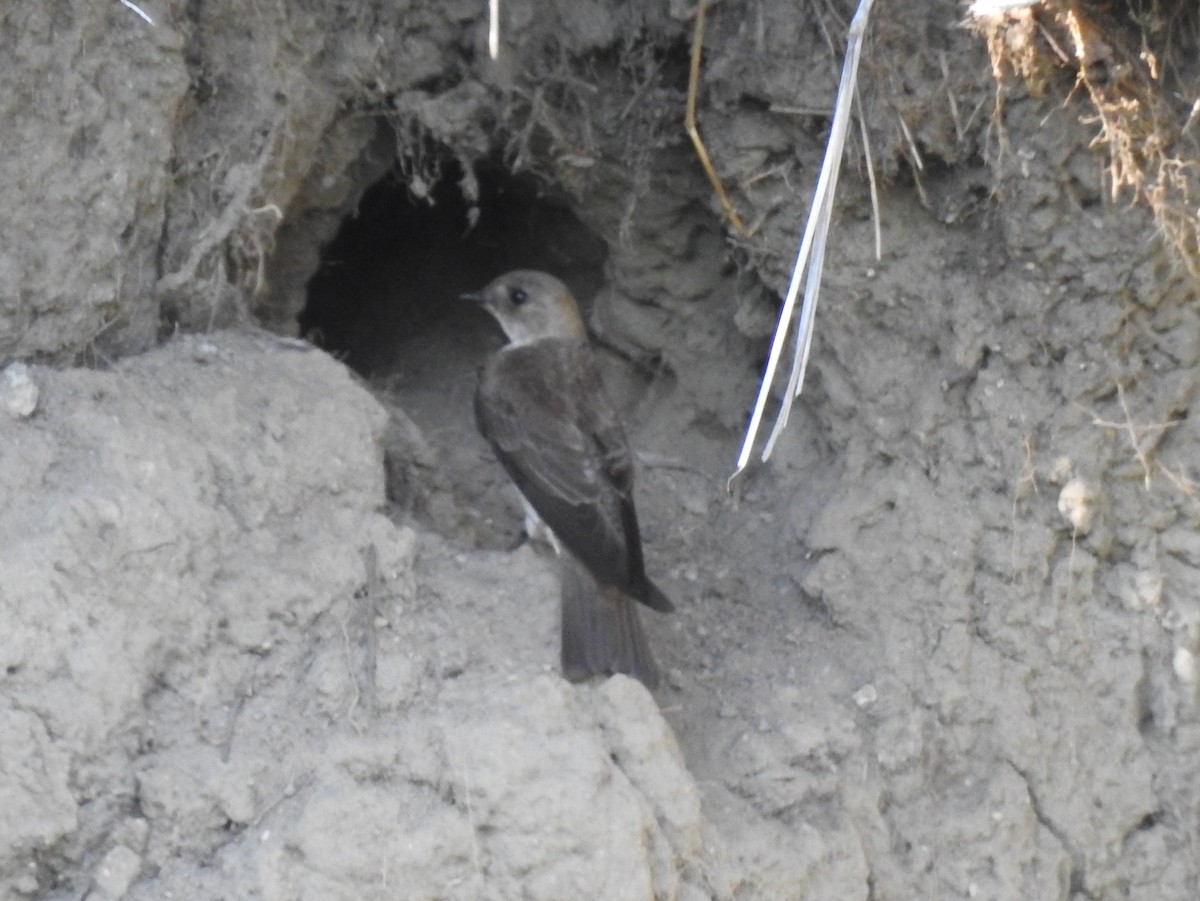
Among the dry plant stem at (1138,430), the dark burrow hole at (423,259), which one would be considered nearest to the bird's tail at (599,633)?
the dry plant stem at (1138,430)

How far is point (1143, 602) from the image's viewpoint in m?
3.92

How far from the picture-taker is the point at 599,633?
358 cm

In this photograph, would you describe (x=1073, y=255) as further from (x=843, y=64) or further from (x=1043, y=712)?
(x=1043, y=712)

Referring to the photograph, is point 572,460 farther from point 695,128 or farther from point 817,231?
point 817,231

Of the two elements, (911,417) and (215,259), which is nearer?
(215,259)

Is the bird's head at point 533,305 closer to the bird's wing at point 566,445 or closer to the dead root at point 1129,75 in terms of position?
the bird's wing at point 566,445

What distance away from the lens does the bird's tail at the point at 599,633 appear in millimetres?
3498

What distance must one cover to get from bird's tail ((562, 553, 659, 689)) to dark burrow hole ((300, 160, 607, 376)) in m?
1.56

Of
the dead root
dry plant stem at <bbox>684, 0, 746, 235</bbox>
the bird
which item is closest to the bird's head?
the bird

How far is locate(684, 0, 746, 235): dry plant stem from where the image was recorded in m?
3.96

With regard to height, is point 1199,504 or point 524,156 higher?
point 524,156

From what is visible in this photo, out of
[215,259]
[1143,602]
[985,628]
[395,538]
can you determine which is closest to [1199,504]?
[1143,602]

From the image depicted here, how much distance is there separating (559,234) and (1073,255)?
1.93 meters

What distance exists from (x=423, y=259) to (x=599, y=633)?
6.96 ft
